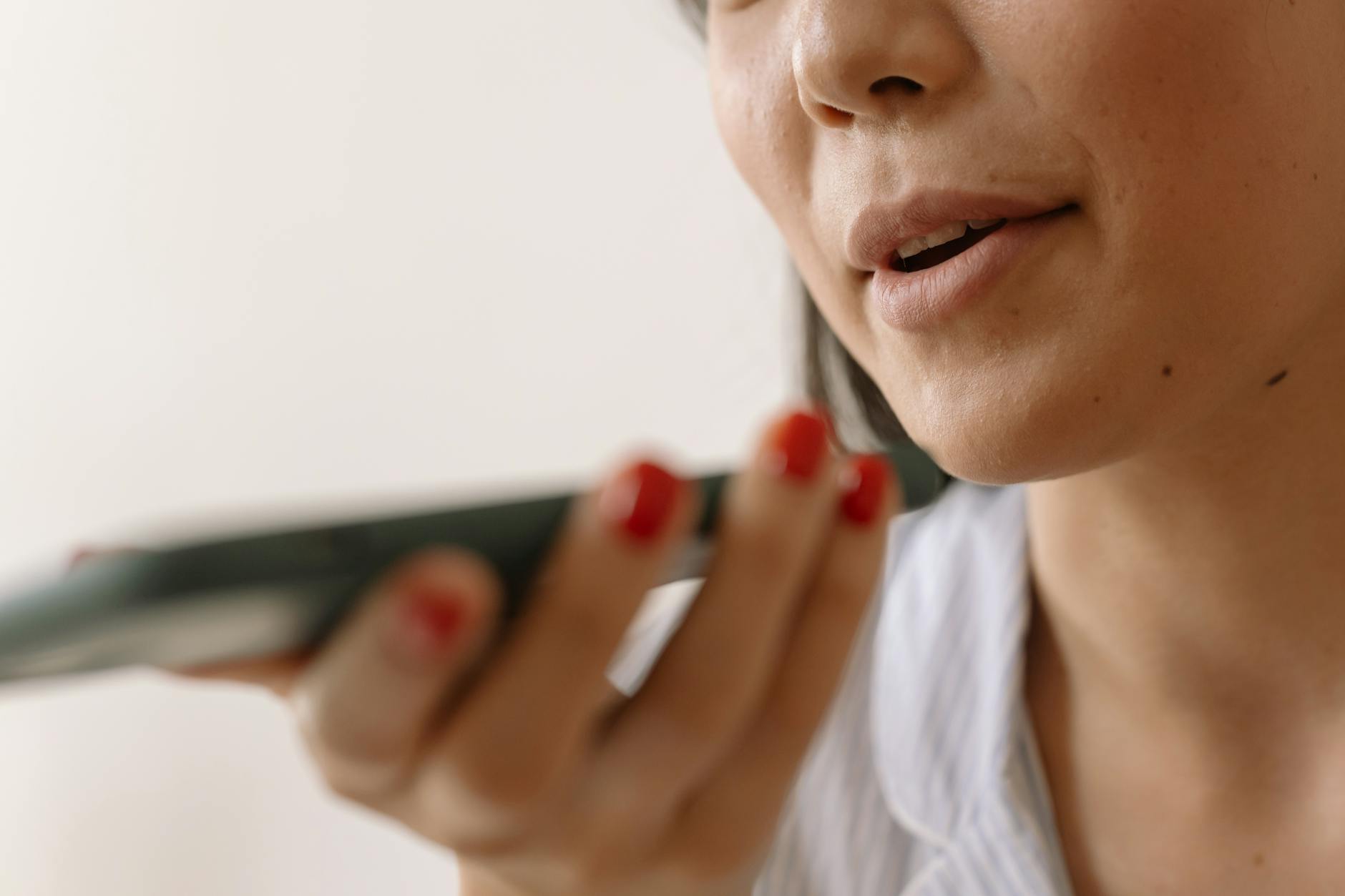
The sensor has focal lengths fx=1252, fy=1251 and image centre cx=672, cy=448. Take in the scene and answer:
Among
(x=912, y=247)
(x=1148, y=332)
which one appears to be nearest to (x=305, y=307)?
(x=912, y=247)

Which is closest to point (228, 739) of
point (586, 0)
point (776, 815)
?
point (586, 0)

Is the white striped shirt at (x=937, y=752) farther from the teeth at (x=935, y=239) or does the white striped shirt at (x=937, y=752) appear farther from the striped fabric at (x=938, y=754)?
the teeth at (x=935, y=239)

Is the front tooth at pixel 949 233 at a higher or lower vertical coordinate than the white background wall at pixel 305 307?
higher

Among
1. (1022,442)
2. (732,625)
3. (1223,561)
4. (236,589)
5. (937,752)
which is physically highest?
(236,589)

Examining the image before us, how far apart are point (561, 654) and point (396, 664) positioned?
0.15 feet

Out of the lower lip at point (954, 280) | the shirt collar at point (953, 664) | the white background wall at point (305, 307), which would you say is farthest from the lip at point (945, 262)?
the white background wall at point (305, 307)

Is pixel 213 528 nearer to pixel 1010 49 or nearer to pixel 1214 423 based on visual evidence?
pixel 1010 49

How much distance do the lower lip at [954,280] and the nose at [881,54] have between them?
66 millimetres

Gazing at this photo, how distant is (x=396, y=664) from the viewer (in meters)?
0.34

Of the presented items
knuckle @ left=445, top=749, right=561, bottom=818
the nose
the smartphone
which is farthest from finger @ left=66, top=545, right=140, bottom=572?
the nose

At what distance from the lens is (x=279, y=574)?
30 cm

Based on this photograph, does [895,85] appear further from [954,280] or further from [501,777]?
[501,777]

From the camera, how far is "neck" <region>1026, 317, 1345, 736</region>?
2.03ft

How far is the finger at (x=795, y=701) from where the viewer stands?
0.41 m
